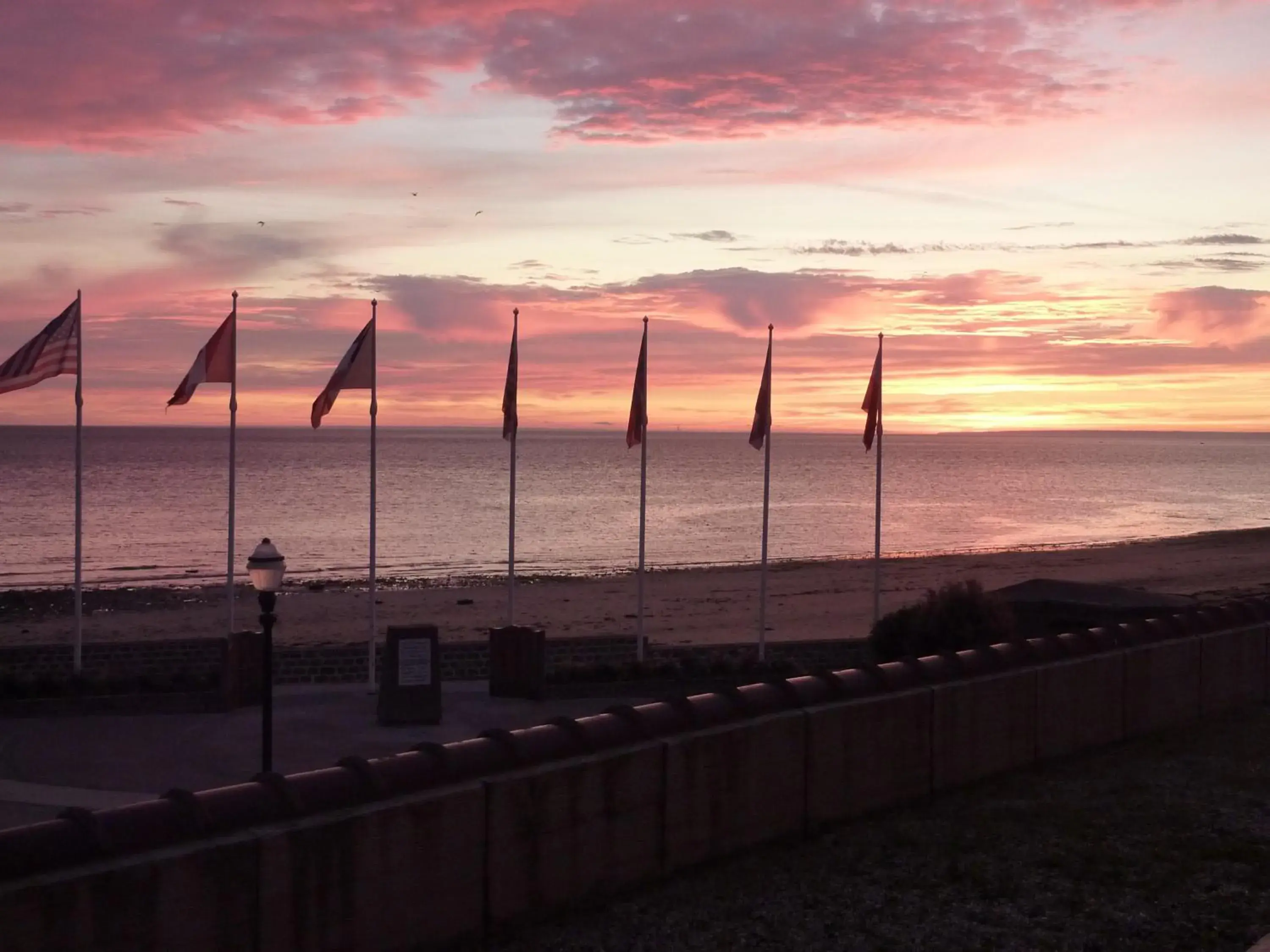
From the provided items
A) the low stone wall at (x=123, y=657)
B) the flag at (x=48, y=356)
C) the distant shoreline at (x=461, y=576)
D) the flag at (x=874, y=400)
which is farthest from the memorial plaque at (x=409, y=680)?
the distant shoreline at (x=461, y=576)

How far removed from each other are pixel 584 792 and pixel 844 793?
2.75m

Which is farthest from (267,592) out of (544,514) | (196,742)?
(544,514)

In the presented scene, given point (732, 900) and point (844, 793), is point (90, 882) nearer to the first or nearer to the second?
point (732, 900)

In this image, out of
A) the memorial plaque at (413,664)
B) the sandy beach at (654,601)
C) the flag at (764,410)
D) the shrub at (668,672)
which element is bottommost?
the sandy beach at (654,601)

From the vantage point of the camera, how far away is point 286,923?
7.08 metres

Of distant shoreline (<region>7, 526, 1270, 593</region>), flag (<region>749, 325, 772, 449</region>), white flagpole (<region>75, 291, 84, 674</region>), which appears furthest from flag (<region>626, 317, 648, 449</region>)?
distant shoreline (<region>7, 526, 1270, 593</region>)

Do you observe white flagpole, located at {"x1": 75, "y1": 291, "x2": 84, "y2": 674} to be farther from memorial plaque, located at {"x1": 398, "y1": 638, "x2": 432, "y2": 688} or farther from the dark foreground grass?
the dark foreground grass

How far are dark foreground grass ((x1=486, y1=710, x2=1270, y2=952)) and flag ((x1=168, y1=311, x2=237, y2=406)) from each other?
11995 mm

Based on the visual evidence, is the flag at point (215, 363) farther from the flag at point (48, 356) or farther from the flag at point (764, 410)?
the flag at point (764, 410)

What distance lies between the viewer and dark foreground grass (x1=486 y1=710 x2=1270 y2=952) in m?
7.68

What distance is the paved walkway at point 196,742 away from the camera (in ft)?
44.4

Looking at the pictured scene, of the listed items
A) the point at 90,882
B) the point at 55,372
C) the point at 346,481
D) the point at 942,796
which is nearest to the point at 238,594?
the point at 55,372

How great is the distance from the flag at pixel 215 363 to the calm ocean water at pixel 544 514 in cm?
3036

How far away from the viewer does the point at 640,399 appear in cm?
2138
